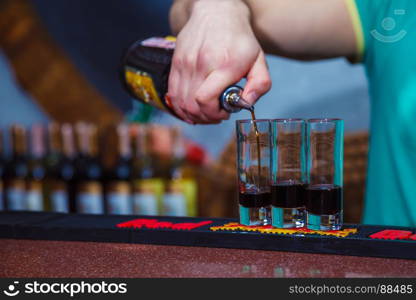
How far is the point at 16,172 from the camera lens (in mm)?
2354

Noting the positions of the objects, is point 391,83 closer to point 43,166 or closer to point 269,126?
point 269,126

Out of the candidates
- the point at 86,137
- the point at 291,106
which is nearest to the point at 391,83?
the point at 291,106

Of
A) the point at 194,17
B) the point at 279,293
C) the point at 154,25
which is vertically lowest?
the point at 279,293

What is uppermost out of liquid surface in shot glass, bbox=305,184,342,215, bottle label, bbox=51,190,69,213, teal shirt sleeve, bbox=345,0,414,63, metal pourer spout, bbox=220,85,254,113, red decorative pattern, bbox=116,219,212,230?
teal shirt sleeve, bbox=345,0,414,63

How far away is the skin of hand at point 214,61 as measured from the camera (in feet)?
3.37

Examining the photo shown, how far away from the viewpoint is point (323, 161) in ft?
2.89

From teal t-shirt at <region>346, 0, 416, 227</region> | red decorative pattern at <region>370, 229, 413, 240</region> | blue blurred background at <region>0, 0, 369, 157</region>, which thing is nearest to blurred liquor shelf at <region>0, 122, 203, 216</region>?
blue blurred background at <region>0, 0, 369, 157</region>

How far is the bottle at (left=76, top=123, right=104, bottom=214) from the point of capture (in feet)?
6.59

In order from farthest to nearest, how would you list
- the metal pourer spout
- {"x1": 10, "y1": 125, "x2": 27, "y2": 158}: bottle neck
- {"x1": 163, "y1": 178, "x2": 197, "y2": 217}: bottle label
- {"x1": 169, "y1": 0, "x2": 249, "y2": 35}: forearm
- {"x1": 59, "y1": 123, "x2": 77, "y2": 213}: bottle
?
{"x1": 10, "y1": 125, "x2": 27, "y2": 158}: bottle neck
{"x1": 59, "y1": 123, "x2": 77, "y2": 213}: bottle
{"x1": 163, "y1": 178, "x2": 197, "y2": 217}: bottle label
{"x1": 169, "y1": 0, "x2": 249, "y2": 35}: forearm
the metal pourer spout

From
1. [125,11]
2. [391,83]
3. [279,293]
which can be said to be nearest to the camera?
[279,293]

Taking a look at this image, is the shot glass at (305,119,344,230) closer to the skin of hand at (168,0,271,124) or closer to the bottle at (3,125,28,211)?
the skin of hand at (168,0,271,124)

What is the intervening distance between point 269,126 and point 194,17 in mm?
318

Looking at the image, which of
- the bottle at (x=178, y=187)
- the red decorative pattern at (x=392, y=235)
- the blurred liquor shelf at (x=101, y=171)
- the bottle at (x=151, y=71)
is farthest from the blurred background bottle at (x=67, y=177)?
the red decorative pattern at (x=392, y=235)

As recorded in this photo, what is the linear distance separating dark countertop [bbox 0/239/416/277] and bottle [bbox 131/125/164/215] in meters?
1.02
